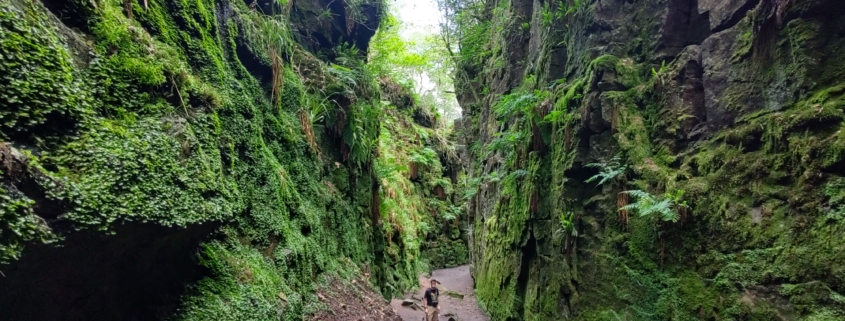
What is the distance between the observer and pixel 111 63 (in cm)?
368

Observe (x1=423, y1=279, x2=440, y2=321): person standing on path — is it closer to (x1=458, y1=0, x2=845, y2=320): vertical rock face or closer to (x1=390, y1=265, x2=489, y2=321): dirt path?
(x1=390, y1=265, x2=489, y2=321): dirt path

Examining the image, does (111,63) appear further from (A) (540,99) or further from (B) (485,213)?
(B) (485,213)

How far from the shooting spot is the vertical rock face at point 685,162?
4.24 metres

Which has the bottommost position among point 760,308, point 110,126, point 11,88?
point 760,308

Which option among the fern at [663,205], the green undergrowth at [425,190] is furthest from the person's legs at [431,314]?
the green undergrowth at [425,190]

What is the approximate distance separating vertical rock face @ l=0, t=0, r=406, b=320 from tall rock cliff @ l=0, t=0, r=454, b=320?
13mm

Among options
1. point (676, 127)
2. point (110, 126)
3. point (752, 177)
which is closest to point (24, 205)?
point (110, 126)

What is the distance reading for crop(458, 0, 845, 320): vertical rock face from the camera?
4238mm

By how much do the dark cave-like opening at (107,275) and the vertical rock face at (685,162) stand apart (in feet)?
18.1

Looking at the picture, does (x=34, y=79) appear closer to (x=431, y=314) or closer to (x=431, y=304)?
(x=431, y=304)

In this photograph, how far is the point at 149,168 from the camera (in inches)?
136

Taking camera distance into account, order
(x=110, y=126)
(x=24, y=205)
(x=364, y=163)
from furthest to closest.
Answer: (x=364, y=163)
(x=110, y=126)
(x=24, y=205)

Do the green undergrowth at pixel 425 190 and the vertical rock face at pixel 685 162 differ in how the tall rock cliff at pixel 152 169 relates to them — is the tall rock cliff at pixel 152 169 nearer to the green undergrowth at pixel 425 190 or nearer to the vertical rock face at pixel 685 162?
the vertical rock face at pixel 685 162

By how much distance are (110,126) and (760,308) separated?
6.49 meters
